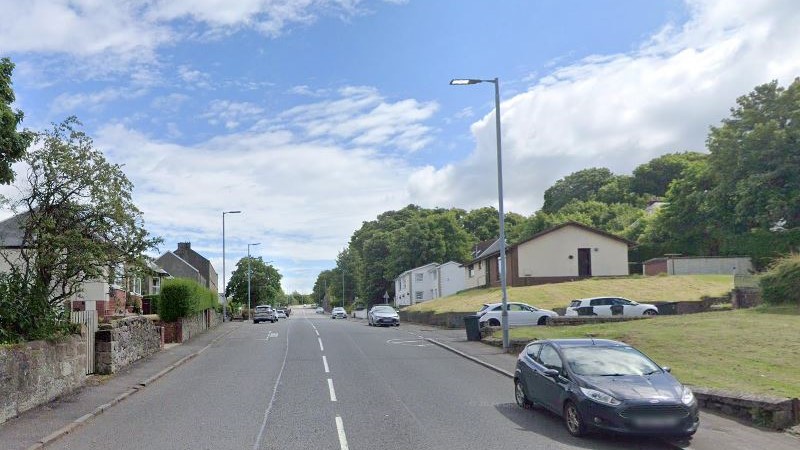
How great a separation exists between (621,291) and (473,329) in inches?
654

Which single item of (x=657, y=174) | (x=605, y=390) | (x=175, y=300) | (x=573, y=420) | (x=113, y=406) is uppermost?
(x=657, y=174)

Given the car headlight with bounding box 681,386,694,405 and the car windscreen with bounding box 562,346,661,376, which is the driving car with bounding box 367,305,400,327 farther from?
the car headlight with bounding box 681,386,694,405

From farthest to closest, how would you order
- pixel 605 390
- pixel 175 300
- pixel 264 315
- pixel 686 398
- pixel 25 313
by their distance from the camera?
1. pixel 264 315
2. pixel 175 300
3. pixel 25 313
4. pixel 605 390
5. pixel 686 398

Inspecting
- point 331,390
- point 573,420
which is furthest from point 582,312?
point 573,420

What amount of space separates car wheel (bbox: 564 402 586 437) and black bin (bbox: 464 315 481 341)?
17.3 m

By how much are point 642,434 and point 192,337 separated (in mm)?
28853

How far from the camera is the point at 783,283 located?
2659 centimetres

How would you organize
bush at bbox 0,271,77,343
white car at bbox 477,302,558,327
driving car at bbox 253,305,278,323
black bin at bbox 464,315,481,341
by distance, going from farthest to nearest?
driving car at bbox 253,305,278,323, white car at bbox 477,302,558,327, black bin at bbox 464,315,481,341, bush at bbox 0,271,77,343

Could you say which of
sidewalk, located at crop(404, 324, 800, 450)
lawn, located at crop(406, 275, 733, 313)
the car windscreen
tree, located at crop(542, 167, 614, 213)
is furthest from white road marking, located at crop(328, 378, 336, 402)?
tree, located at crop(542, 167, 614, 213)

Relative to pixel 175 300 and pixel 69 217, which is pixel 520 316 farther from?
pixel 69 217

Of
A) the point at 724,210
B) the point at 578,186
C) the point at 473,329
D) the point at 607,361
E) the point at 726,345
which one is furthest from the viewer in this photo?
the point at 578,186

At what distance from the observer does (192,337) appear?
113 feet

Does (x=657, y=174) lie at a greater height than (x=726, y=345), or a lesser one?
greater

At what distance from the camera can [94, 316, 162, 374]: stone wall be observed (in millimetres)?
17906
